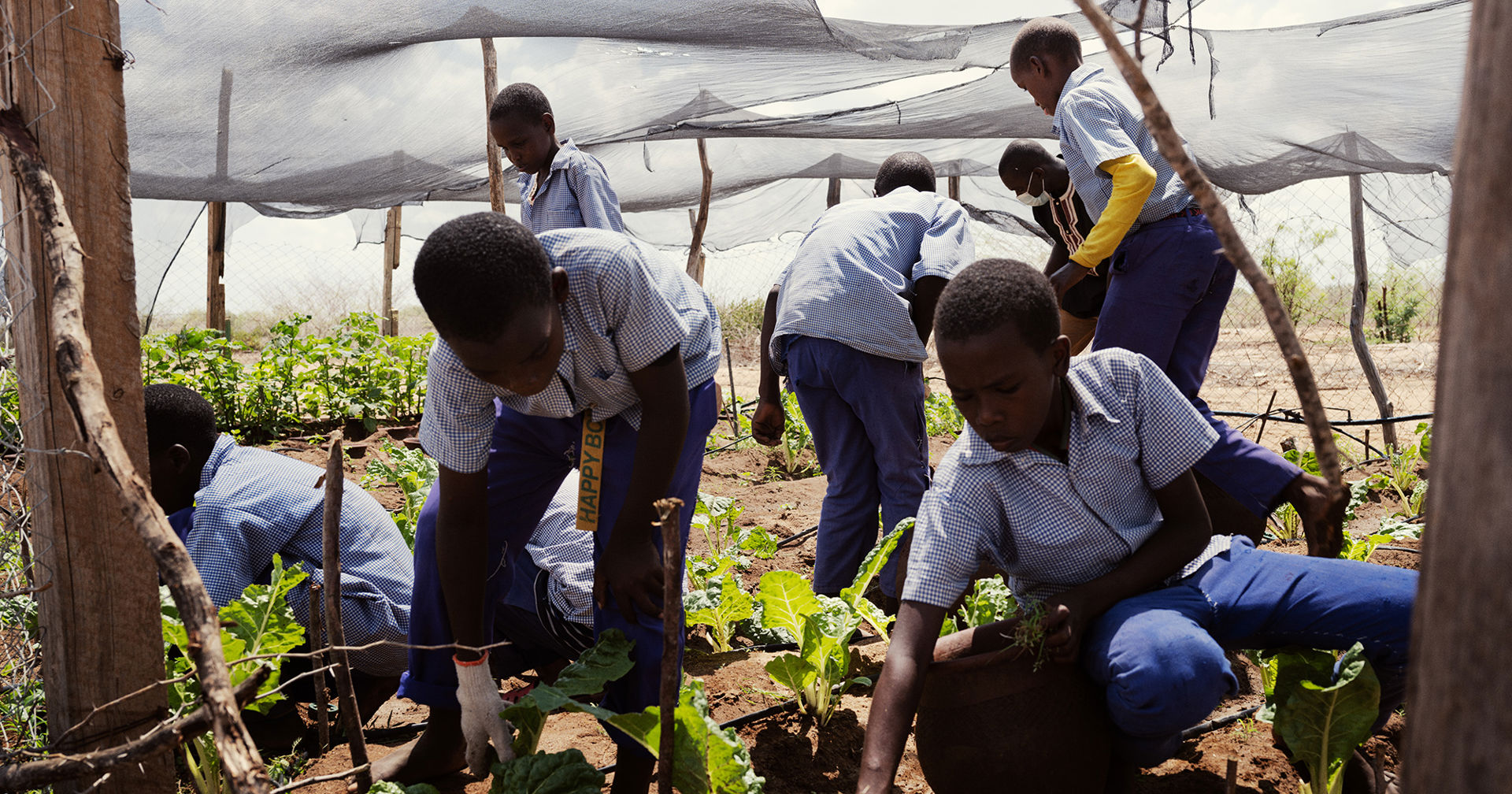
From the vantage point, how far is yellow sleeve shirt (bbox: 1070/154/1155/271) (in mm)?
3070

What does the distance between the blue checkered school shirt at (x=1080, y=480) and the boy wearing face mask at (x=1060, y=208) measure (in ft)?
4.98

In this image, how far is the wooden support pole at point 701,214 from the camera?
24.8 ft

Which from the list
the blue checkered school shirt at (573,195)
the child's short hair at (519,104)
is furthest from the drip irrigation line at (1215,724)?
the child's short hair at (519,104)

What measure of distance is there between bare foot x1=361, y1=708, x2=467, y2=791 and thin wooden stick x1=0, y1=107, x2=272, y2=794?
1082 mm

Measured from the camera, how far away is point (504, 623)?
2828 millimetres

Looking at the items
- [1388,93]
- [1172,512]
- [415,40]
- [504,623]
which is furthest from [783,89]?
[1172,512]

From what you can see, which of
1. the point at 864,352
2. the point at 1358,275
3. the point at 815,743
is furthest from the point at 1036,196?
the point at 1358,275

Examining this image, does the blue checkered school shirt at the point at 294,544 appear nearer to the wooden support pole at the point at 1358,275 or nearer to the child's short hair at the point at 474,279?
the child's short hair at the point at 474,279

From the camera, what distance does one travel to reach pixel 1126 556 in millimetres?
2055

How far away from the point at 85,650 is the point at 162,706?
0.18 meters

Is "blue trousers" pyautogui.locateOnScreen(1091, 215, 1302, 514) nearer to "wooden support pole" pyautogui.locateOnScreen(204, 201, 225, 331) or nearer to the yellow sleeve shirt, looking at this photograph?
the yellow sleeve shirt

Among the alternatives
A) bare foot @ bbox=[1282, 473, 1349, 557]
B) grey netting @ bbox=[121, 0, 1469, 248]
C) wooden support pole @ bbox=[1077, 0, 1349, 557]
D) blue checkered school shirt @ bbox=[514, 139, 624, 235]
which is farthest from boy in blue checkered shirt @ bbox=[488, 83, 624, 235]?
wooden support pole @ bbox=[1077, 0, 1349, 557]

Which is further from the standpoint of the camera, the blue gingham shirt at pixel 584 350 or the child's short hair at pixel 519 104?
the child's short hair at pixel 519 104

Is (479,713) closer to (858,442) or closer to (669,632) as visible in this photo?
(669,632)
